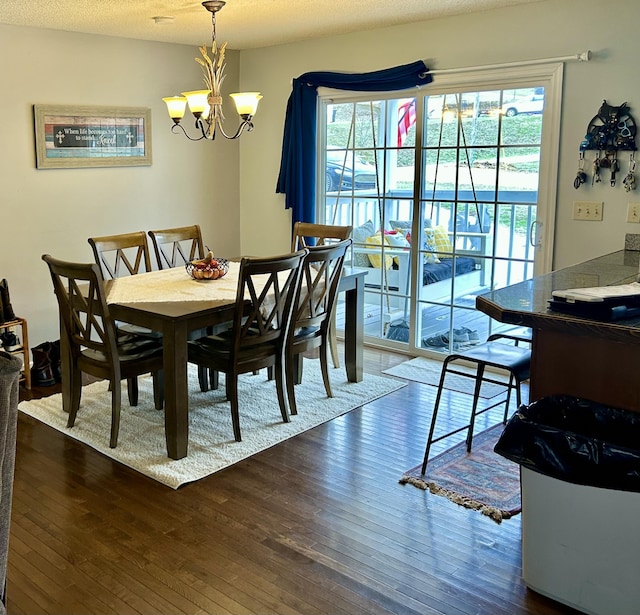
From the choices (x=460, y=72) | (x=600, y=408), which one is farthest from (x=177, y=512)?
(x=460, y=72)

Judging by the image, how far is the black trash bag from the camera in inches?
86.4

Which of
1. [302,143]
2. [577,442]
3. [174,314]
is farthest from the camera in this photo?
[302,143]

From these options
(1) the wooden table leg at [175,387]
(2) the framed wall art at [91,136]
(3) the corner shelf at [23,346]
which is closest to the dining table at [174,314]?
(1) the wooden table leg at [175,387]

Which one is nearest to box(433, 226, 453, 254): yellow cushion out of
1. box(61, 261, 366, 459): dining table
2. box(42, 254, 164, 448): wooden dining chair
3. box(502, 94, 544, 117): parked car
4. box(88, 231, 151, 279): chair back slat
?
box(502, 94, 544, 117): parked car

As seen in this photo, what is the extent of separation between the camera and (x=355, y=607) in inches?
95.3

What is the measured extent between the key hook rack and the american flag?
128cm

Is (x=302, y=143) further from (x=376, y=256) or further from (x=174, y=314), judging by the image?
(x=174, y=314)

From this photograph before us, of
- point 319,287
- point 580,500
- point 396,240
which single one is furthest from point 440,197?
point 580,500

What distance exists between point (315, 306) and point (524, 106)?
73.0 inches

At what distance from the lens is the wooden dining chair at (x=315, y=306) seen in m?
4.03

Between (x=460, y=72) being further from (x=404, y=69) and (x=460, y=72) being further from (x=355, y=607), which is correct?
(x=355, y=607)

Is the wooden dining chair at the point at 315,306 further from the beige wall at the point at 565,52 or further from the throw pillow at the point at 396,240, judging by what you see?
the beige wall at the point at 565,52

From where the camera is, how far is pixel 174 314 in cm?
343

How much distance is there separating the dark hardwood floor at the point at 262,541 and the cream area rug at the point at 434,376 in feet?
3.30
